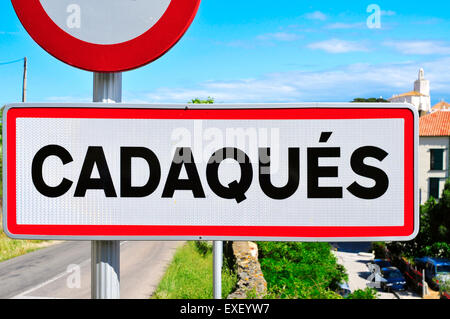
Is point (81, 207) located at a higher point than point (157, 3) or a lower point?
lower

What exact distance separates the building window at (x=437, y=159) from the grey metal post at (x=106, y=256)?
41203 mm

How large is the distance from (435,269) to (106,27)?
30.0 metres

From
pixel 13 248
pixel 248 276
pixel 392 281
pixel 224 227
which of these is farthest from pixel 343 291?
pixel 13 248

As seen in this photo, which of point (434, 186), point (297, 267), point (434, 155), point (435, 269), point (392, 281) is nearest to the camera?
point (297, 267)

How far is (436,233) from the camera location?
28781mm

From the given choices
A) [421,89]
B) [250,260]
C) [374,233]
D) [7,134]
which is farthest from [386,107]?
[421,89]

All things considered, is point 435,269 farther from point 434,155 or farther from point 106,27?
point 106,27

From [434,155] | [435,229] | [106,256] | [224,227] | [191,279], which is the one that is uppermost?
[434,155]

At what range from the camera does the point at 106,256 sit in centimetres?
159

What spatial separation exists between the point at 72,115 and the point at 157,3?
1.77 feet

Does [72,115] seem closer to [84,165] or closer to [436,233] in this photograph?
[84,165]

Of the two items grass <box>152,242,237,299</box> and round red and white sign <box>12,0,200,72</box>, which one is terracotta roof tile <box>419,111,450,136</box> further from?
round red and white sign <box>12,0,200,72</box>

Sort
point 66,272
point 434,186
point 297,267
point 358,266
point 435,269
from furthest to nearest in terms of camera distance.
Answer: point 434,186 → point 358,266 → point 435,269 → point 66,272 → point 297,267

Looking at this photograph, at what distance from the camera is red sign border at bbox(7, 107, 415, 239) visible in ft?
5.16
